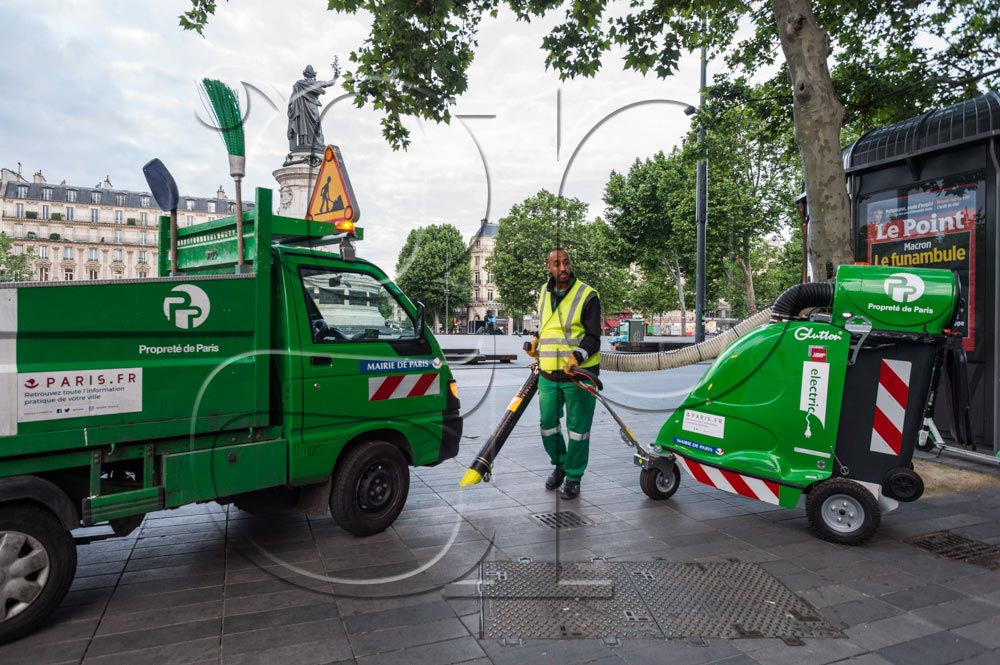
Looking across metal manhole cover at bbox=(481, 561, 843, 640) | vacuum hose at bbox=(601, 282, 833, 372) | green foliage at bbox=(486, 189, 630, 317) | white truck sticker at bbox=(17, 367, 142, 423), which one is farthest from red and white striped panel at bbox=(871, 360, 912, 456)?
white truck sticker at bbox=(17, 367, 142, 423)

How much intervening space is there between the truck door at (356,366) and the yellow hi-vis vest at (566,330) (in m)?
0.99

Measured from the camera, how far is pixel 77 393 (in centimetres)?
308

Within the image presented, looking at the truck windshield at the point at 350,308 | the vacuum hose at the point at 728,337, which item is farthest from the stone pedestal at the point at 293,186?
the vacuum hose at the point at 728,337

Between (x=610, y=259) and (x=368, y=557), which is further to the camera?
(x=610, y=259)

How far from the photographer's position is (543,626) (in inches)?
121

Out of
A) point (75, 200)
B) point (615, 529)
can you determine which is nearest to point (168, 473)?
point (615, 529)

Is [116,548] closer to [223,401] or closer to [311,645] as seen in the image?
[223,401]

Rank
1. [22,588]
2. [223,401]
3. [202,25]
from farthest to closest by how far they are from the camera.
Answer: [202,25]
[223,401]
[22,588]

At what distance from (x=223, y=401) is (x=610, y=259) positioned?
3221cm

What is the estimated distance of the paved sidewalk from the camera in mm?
2838

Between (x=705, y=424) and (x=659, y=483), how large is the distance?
0.89 m

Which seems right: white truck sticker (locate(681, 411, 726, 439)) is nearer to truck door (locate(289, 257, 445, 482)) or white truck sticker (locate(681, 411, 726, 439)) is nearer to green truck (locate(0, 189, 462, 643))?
green truck (locate(0, 189, 462, 643))

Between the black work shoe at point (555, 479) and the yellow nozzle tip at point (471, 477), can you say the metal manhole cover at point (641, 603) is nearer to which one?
the yellow nozzle tip at point (471, 477)

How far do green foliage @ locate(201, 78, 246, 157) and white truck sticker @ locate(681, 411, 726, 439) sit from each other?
3720 millimetres
